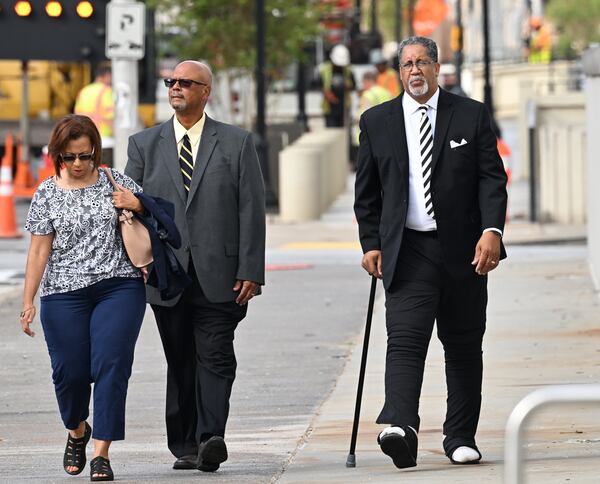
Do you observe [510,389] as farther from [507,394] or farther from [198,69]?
[198,69]

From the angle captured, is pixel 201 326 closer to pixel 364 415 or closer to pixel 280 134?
pixel 364 415

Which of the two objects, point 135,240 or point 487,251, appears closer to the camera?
point 487,251

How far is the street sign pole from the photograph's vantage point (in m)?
18.7

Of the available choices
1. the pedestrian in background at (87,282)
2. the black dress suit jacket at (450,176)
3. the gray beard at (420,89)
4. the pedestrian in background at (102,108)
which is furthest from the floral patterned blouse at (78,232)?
the pedestrian in background at (102,108)

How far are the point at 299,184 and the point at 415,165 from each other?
15549 mm

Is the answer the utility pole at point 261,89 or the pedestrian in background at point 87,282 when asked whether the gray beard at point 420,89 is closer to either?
the pedestrian in background at point 87,282

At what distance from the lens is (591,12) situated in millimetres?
71375

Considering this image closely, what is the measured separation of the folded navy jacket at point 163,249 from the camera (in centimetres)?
796

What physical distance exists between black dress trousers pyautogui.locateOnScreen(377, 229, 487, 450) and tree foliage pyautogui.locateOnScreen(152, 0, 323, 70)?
24.6m

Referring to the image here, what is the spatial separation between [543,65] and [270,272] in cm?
4653

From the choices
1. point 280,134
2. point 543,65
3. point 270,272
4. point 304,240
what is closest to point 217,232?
point 270,272

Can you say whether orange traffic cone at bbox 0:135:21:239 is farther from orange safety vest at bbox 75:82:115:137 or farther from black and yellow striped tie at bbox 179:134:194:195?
black and yellow striped tie at bbox 179:134:194:195

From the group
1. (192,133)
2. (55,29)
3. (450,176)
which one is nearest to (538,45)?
(55,29)

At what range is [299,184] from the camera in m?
23.5
